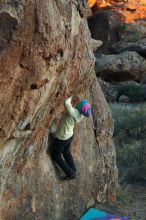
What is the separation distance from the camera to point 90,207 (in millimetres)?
6859

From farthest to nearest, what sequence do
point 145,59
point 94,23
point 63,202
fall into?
point 94,23 < point 145,59 < point 63,202

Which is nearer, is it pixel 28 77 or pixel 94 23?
pixel 28 77

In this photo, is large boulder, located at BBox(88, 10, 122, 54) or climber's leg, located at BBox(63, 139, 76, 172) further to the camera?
large boulder, located at BBox(88, 10, 122, 54)

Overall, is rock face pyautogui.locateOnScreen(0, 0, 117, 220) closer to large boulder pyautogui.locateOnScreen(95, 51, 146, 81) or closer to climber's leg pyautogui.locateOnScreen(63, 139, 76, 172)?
climber's leg pyautogui.locateOnScreen(63, 139, 76, 172)

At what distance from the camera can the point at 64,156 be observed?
6.32 metres

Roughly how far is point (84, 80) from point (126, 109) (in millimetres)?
9656

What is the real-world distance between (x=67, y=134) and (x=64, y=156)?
15.5 inches

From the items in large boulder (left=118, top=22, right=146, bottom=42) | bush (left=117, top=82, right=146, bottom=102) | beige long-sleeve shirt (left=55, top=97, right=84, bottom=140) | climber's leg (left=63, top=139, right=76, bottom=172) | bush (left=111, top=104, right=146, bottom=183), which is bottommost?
bush (left=117, top=82, right=146, bottom=102)

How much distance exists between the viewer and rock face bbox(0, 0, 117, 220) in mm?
4328

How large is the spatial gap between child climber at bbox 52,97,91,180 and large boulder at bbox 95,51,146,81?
15.9m

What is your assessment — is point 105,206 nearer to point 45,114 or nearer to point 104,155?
point 104,155

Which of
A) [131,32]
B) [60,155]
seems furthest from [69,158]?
[131,32]

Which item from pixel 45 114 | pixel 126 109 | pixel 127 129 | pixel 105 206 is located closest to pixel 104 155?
pixel 105 206

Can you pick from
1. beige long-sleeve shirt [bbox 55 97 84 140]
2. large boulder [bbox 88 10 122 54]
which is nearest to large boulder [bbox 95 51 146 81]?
large boulder [bbox 88 10 122 54]
